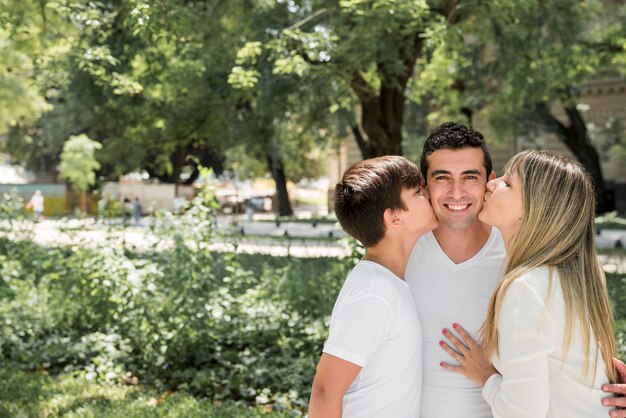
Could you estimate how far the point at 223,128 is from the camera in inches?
660

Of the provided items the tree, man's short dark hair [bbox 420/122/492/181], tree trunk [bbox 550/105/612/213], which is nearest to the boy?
man's short dark hair [bbox 420/122/492/181]

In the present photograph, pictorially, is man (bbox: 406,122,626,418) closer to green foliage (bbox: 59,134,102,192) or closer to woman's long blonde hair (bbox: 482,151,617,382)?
woman's long blonde hair (bbox: 482,151,617,382)

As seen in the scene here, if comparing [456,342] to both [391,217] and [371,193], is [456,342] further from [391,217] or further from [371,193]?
[371,193]

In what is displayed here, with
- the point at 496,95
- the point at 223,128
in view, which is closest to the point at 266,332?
the point at 223,128

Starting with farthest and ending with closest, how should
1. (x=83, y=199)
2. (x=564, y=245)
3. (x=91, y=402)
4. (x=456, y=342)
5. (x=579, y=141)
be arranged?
(x=83, y=199), (x=579, y=141), (x=91, y=402), (x=456, y=342), (x=564, y=245)

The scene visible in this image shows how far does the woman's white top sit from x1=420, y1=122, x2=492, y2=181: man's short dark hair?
0.71 meters

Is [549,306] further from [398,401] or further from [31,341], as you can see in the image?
[31,341]

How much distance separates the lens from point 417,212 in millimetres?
2500

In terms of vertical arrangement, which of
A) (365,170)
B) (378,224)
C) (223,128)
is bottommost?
(378,224)

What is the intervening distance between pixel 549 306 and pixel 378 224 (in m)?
0.64

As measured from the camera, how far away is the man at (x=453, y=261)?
2.53 m

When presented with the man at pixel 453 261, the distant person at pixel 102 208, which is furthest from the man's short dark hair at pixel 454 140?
the distant person at pixel 102 208

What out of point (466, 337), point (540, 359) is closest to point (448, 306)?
point (466, 337)

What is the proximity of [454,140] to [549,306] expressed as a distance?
0.84m
